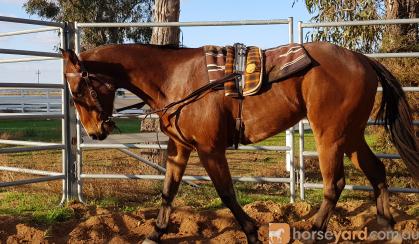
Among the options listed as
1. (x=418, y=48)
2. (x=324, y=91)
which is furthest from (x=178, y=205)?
(x=418, y=48)

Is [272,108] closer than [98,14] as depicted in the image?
Yes

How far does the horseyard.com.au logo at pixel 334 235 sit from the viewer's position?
447cm

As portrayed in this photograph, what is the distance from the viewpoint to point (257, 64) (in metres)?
4.48

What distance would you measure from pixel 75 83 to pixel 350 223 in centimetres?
301

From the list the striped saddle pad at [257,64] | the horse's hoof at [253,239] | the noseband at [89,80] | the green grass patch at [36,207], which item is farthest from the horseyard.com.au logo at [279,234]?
the green grass patch at [36,207]

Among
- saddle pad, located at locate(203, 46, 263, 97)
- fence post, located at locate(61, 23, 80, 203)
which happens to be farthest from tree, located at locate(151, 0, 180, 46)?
saddle pad, located at locate(203, 46, 263, 97)

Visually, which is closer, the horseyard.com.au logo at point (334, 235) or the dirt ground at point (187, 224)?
the horseyard.com.au logo at point (334, 235)

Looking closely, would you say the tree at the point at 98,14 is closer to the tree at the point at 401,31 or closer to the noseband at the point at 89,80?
the tree at the point at 401,31

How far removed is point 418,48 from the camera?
26.4 feet

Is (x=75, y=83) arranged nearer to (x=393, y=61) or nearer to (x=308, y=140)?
(x=393, y=61)

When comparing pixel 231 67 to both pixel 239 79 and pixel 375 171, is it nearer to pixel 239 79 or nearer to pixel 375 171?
pixel 239 79

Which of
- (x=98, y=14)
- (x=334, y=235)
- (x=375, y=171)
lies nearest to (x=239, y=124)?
(x=334, y=235)

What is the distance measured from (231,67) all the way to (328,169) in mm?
1225

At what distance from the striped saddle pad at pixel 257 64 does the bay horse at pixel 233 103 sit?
0.08 meters
